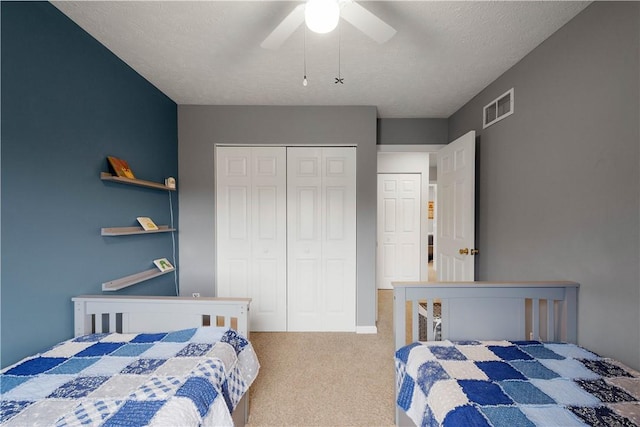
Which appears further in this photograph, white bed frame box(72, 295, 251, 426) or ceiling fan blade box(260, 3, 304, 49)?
white bed frame box(72, 295, 251, 426)

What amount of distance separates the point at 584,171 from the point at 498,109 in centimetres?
100

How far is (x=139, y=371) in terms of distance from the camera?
1.12m

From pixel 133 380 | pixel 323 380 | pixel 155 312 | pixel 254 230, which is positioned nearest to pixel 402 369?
pixel 323 380

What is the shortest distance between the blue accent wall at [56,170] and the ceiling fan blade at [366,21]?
63.3 inches

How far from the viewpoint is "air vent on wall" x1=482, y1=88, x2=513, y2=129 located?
81.8 inches

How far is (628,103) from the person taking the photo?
4.06 ft

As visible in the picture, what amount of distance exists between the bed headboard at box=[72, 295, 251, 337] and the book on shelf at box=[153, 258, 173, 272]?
32.1 inches

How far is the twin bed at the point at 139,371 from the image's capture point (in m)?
0.90

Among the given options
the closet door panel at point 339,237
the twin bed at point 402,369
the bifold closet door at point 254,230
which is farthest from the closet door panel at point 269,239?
the twin bed at point 402,369

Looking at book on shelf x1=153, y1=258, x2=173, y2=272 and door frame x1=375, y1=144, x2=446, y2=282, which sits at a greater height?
door frame x1=375, y1=144, x2=446, y2=282

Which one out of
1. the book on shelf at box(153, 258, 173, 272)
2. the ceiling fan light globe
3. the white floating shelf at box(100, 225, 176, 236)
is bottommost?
the book on shelf at box(153, 258, 173, 272)

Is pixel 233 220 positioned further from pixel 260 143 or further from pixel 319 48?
pixel 319 48

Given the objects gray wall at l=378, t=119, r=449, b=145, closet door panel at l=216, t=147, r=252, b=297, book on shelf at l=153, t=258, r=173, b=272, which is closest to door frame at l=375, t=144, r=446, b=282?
gray wall at l=378, t=119, r=449, b=145

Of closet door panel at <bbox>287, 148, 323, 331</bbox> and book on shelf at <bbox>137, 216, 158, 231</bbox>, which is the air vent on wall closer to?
closet door panel at <bbox>287, 148, 323, 331</bbox>
